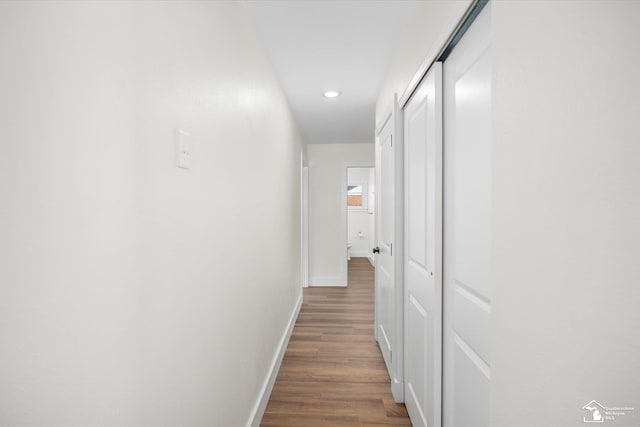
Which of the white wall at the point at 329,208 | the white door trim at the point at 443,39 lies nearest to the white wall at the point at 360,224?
the white wall at the point at 329,208

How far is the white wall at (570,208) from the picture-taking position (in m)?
0.64

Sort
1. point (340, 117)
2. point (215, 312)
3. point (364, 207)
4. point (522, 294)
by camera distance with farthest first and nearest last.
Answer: point (364, 207), point (340, 117), point (215, 312), point (522, 294)

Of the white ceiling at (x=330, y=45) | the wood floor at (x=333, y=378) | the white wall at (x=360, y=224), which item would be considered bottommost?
the wood floor at (x=333, y=378)

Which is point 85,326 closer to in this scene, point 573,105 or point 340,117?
point 573,105

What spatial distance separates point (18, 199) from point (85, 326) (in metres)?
0.27

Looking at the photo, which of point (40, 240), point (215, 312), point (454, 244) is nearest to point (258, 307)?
point (215, 312)

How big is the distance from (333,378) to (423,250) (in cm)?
143

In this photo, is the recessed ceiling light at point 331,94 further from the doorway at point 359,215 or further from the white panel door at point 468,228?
the doorway at point 359,215

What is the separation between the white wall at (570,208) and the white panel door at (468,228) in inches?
9.8

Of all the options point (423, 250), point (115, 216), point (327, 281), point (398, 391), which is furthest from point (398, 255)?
point (327, 281)

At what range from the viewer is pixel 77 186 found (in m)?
0.65

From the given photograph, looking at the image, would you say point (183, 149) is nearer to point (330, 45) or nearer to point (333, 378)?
point (330, 45)

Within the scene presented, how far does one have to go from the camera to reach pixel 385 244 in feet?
9.62

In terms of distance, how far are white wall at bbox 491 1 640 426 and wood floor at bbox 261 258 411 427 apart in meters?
1.54
